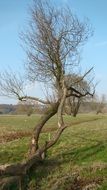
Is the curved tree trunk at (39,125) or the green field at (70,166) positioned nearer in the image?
the green field at (70,166)

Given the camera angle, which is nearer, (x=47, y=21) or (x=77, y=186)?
(x=77, y=186)

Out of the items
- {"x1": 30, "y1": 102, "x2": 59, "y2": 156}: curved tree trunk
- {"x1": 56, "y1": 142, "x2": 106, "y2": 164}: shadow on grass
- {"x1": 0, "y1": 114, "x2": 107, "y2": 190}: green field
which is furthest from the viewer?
{"x1": 56, "y1": 142, "x2": 106, "y2": 164}: shadow on grass

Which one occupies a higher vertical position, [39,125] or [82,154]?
[39,125]

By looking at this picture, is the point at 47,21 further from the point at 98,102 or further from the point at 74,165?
the point at 98,102

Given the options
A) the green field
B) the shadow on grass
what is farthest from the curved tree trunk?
the shadow on grass

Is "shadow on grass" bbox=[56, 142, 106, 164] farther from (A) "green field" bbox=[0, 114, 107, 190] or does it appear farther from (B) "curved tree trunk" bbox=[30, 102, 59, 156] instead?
(B) "curved tree trunk" bbox=[30, 102, 59, 156]

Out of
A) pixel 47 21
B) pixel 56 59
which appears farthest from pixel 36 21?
pixel 56 59

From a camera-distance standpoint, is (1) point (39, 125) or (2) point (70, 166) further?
(1) point (39, 125)

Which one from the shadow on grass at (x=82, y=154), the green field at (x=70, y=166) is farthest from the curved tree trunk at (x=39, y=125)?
the shadow on grass at (x=82, y=154)

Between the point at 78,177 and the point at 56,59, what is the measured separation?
18.7 metres

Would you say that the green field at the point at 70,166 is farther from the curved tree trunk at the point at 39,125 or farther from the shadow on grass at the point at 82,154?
the curved tree trunk at the point at 39,125

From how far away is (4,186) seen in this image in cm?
1396

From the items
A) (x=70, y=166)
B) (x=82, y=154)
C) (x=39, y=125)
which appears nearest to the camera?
(x=70, y=166)

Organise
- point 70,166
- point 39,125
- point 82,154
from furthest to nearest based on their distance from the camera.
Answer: point 82,154 < point 39,125 < point 70,166
